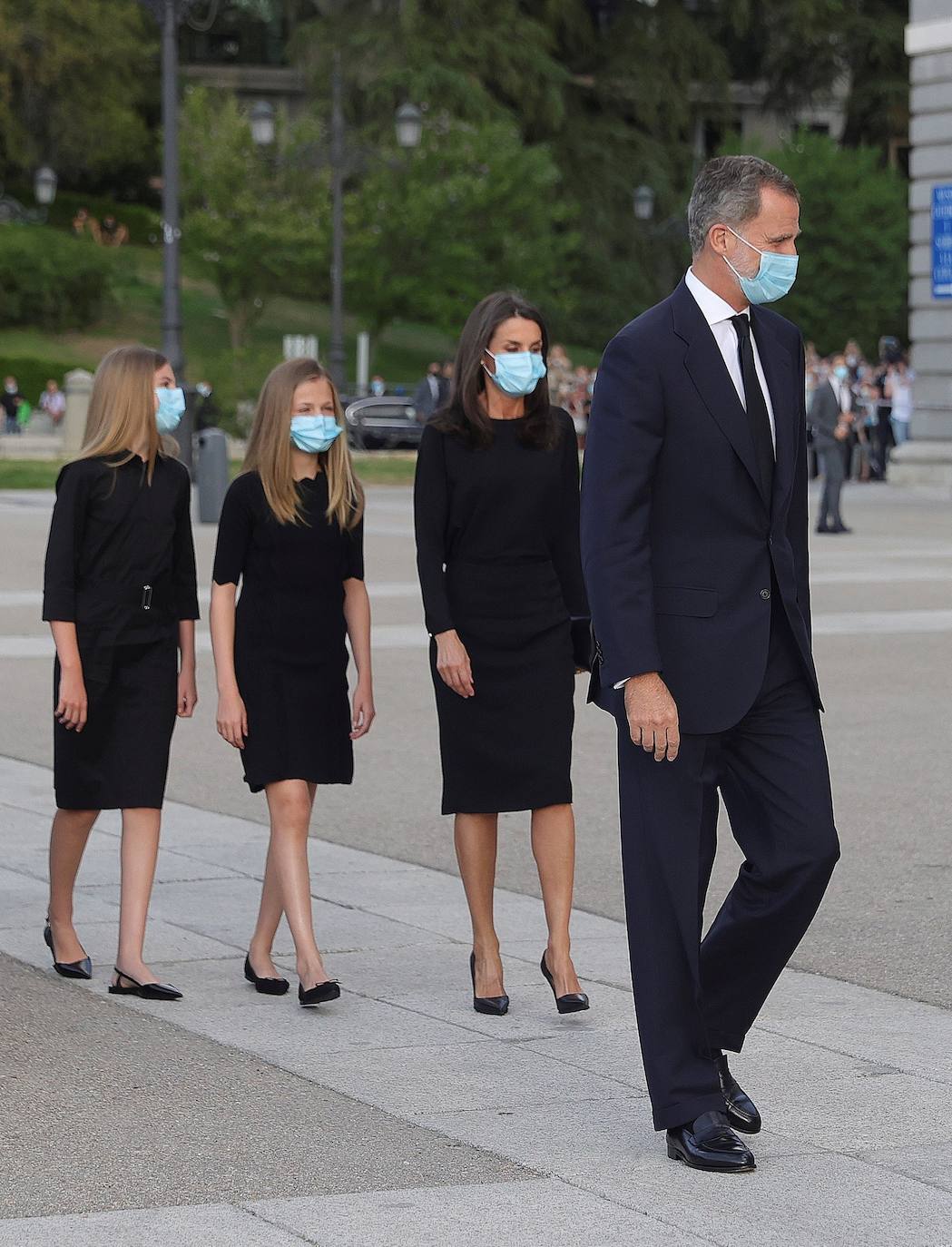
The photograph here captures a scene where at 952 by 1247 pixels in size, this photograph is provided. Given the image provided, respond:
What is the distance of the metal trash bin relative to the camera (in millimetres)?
22969

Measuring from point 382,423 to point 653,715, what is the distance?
44.4 m

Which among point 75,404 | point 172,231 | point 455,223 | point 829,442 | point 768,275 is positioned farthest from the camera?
point 455,223

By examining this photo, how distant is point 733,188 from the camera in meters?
4.47

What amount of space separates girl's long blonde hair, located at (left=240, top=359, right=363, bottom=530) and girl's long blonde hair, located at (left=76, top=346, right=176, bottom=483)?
0.30 metres

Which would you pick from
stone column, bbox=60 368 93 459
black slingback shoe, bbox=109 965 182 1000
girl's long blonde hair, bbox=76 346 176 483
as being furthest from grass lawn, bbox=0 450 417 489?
black slingback shoe, bbox=109 965 182 1000

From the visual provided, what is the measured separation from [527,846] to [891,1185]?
392 centimetres

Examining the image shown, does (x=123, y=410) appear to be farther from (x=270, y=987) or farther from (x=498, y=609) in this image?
(x=270, y=987)

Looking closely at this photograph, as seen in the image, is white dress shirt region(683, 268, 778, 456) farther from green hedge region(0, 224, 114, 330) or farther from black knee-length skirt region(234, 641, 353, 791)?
green hedge region(0, 224, 114, 330)

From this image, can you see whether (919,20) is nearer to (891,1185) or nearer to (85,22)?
(891,1185)

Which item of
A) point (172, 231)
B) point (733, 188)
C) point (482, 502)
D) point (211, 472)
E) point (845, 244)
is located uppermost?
point (845, 244)

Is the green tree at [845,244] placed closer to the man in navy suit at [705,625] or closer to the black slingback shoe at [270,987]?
the black slingback shoe at [270,987]

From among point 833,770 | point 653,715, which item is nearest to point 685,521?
point 653,715

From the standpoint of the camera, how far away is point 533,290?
5712cm

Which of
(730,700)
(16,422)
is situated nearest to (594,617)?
(730,700)
